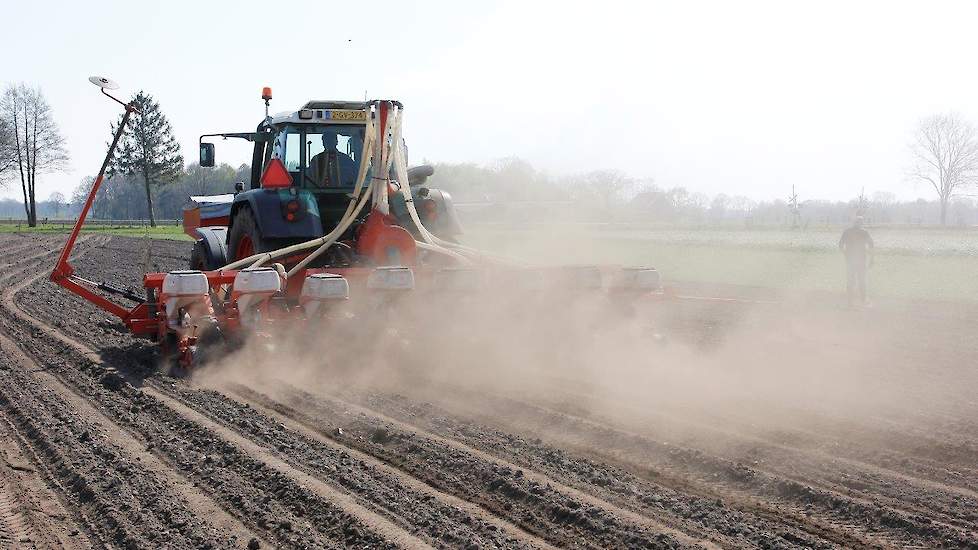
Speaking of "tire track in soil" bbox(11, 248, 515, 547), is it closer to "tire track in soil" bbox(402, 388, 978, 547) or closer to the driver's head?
"tire track in soil" bbox(402, 388, 978, 547)

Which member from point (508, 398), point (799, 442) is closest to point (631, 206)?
point (508, 398)

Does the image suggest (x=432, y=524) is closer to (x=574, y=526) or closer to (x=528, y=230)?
(x=574, y=526)

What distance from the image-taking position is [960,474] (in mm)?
5750

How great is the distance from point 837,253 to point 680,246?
590 centimetres

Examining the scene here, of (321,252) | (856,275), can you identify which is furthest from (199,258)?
(856,275)

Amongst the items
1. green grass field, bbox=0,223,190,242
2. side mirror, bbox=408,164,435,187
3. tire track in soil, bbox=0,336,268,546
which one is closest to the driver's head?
side mirror, bbox=408,164,435,187

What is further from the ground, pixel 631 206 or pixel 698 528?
pixel 631 206

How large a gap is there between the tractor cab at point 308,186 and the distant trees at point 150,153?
6169 cm

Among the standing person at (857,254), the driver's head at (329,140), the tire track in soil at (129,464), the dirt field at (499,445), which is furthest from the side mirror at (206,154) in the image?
the standing person at (857,254)

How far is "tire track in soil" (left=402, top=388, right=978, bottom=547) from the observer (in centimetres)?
479

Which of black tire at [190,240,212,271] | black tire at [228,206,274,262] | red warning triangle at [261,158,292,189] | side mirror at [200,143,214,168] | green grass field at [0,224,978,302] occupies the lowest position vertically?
green grass field at [0,224,978,302]

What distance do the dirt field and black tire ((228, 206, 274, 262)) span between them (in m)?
1.57

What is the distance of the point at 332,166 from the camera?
35.9 feet

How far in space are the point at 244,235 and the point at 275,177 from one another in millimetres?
863
